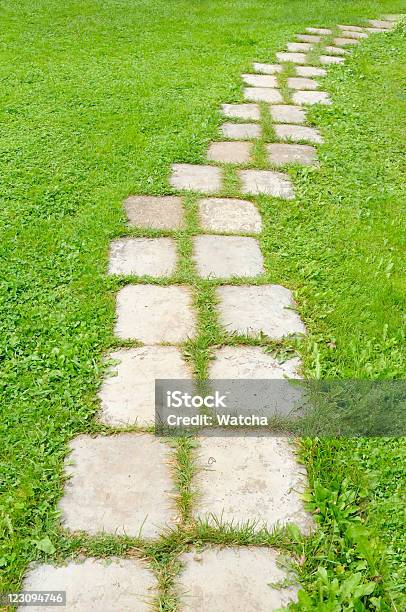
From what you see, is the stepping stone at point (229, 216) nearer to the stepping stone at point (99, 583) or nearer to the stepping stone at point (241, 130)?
the stepping stone at point (241, 130)

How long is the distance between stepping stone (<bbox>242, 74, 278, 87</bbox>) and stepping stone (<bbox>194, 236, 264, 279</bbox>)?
256 centimetres

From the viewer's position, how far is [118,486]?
212 cm

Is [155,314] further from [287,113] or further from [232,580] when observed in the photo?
[287,113]

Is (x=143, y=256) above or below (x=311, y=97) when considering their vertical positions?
below

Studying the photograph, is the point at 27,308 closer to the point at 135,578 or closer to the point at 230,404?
the point at 230,404

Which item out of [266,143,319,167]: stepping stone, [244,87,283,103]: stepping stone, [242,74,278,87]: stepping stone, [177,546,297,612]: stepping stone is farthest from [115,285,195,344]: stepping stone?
[242,74,278,87]: stepping stone

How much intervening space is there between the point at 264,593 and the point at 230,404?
0.74 meters

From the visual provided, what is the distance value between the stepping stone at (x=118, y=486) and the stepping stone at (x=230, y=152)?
2410 millimetres

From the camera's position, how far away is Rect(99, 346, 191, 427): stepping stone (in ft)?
7.77

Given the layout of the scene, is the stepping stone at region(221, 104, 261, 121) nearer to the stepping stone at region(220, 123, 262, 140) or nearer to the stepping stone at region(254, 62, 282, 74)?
the stepping stone at region(220, 123, 262, 140)

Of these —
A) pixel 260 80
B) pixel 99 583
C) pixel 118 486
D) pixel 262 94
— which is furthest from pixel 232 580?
pixel 260 80

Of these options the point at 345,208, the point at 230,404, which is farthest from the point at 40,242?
the point at 345,208

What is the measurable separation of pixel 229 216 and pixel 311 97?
2164mm

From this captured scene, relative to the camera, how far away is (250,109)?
16.3 feet
